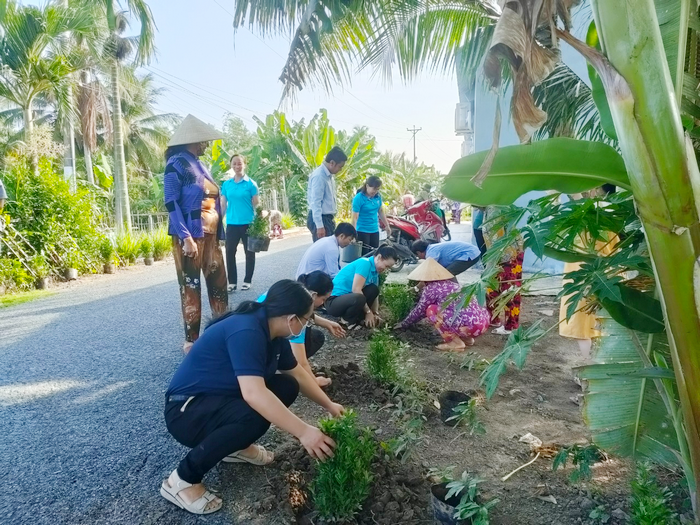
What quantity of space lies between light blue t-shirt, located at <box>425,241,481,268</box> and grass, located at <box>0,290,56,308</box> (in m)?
5.33

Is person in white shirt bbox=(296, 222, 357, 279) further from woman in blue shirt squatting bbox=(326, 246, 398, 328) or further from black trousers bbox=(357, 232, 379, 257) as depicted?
black trousers bbox=(357, 232, 379, 257)

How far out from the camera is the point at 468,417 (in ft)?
9.53

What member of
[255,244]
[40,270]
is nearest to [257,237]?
[255,244]

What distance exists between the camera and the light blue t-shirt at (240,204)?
6.30 metres

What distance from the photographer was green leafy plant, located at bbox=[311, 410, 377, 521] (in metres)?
2.04

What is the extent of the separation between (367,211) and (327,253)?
2037 mm

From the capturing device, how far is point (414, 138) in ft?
175

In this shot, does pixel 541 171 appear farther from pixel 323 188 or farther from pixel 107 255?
pixel 107 255

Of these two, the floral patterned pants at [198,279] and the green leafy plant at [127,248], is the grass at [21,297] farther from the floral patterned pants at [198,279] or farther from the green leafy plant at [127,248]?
the floral patterned pants at [198,279]

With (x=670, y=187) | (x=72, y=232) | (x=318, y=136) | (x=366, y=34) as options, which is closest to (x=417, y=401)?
(x=670, y=187)

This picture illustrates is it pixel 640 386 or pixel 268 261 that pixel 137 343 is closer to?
pixel 640 386

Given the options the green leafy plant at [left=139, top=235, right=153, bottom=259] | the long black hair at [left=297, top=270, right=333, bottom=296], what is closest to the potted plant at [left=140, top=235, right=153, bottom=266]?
the green leafy plant at [left=139, top=235, right=153, bottom=259]

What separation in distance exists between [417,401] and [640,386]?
4.46 feet

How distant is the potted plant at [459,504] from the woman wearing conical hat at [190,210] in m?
2.55
